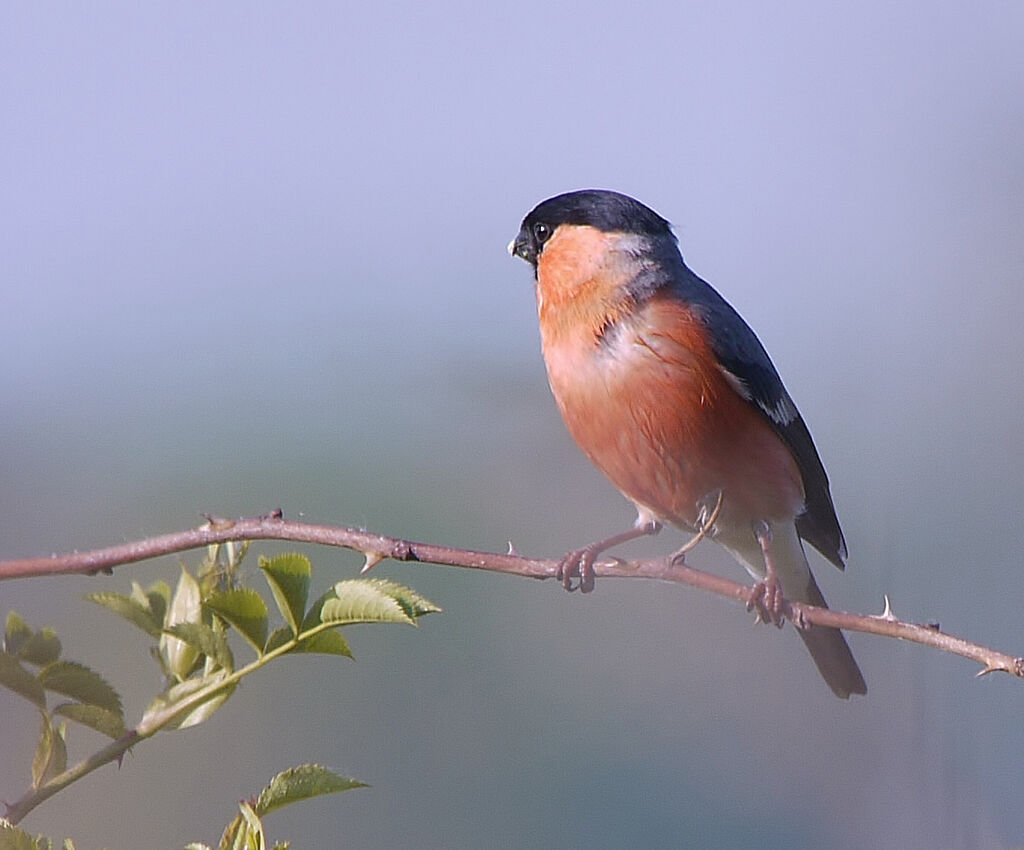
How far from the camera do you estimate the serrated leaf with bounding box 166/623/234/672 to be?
0.67m

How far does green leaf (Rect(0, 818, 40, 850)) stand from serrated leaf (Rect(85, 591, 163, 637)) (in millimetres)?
170

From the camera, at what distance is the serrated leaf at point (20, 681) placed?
0.66m

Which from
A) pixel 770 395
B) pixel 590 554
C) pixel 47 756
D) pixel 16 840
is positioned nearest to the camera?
pixel 16 840

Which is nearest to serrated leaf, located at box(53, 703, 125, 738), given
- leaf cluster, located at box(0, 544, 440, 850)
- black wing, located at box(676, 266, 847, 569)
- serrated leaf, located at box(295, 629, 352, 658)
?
leaf cluster, located at box(0, 544, 440, 850)

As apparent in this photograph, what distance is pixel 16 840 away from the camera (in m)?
0.53

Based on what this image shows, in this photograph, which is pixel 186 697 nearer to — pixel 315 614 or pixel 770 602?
pixel 315 614

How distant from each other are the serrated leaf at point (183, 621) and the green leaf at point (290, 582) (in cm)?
5

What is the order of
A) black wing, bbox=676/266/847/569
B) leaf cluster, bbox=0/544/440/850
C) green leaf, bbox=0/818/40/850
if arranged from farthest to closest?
black wing, bbox=676/266/847/569 < leaf cluster, bbox=0/544/440/850 < green leaf, bbox=0/818/40/850

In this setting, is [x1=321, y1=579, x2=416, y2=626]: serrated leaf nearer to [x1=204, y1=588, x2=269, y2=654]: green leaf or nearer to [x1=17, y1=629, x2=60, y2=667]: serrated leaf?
[x1=204, y1=588, x2=269, y2=654]: green leaf

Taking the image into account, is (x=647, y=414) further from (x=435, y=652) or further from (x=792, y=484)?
(x=435, y=652)

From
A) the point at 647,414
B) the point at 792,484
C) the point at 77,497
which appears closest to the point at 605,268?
the point at 647,414

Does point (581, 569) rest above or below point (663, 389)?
below

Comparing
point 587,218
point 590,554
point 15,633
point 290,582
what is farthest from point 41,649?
point 587,218

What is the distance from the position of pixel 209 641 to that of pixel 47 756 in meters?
0.10
